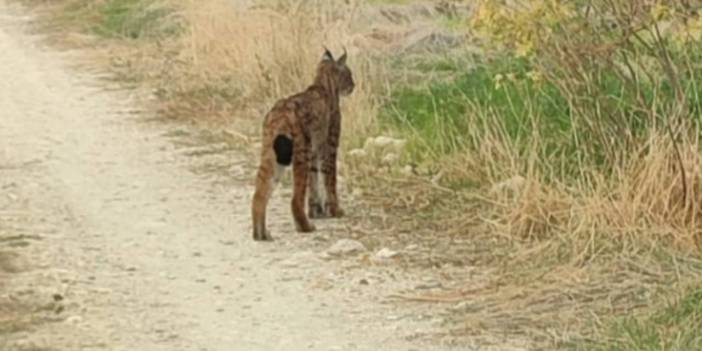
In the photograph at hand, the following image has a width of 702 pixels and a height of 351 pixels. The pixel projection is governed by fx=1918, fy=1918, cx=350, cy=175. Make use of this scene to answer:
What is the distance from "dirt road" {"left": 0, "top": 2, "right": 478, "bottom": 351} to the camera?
7898 millimetres

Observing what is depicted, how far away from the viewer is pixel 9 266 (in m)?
9.18

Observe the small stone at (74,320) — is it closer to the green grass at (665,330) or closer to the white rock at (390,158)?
the green grass at (665,330)

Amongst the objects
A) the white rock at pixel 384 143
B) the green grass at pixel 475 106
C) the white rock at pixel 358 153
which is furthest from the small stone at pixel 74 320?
the white rock at pixel 384 143

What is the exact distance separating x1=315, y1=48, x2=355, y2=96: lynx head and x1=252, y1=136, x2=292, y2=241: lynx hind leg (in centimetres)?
94

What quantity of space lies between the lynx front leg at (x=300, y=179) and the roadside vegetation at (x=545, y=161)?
450mm

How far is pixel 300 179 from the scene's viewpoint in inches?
383

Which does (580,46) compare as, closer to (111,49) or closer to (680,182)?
(680,182)

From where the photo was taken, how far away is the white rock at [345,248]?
9430 millimetres

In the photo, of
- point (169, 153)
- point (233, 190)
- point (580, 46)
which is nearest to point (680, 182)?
point (580, 46)

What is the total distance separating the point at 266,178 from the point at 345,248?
58 centimetres

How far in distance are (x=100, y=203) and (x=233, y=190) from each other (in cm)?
84

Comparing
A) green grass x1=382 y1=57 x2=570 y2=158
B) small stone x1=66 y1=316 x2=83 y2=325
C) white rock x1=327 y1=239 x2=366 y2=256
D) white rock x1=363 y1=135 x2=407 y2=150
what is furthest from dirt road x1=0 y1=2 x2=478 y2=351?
green grass x1=382 y1=57 x2=570 y2=158

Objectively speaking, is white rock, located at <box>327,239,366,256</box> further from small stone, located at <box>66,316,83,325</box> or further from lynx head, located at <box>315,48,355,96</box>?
small stone, located at <box>66,316,83,325</box>

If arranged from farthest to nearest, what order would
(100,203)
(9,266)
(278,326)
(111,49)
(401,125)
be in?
(111,49)
(401,125)
(100,203)
(9,266)
(278,326)
